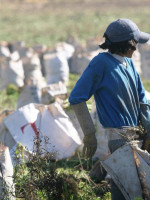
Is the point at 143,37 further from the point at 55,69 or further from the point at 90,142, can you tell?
the point at 55,69

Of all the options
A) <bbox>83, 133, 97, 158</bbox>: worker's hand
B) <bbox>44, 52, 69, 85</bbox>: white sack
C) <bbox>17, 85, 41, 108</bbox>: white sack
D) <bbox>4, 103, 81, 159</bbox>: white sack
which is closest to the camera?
<bbox>83, 133, 97, 158</bbox>: worker's hand

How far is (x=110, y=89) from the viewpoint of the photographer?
3.08 meters

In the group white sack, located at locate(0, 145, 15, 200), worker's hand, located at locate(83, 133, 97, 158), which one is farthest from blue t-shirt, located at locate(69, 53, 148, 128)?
white sack, located at locate(0, 145, 15, 200)

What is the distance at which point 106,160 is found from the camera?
3.12 metres

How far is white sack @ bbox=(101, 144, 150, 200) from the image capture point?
3.05 m

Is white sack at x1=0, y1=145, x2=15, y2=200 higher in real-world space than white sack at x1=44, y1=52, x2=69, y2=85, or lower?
higher

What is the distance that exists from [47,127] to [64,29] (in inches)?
861

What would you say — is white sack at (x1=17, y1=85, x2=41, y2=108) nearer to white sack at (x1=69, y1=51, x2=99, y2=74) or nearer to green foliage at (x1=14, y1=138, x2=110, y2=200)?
green foliage at (x1=14, y1=138, x2=110, y2=200)

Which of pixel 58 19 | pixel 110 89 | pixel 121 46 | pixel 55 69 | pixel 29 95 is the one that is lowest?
pixel 58 19

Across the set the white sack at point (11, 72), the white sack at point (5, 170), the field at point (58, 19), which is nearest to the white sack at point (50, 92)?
the white sack at point (5, 170)

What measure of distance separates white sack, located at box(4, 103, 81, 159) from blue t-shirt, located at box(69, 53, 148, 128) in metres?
1.46

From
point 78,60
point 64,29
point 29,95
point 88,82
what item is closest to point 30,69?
point 78,60

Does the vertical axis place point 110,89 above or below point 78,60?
above

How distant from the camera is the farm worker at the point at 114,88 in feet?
10.0
